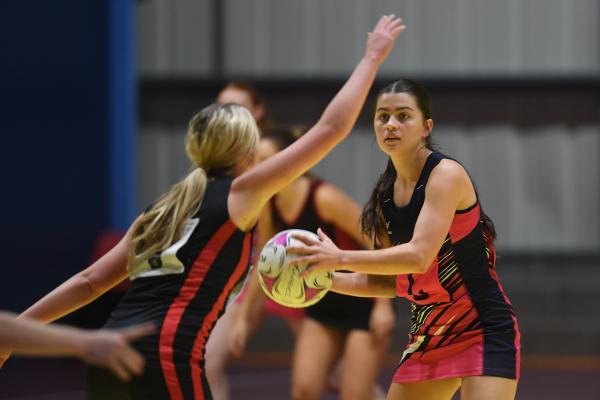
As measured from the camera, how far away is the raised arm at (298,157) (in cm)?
337

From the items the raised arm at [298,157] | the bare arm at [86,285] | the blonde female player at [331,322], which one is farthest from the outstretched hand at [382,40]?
the blonde female player at [331,322]

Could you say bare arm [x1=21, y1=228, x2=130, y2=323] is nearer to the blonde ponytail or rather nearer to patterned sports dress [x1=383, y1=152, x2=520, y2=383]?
the blonde ponytail

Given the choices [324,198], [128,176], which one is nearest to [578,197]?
[128,176]

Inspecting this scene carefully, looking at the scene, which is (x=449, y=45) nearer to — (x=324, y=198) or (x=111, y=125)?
(x=111, y=125)

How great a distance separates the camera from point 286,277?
11.5 feet

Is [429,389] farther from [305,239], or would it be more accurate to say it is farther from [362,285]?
[305,239]

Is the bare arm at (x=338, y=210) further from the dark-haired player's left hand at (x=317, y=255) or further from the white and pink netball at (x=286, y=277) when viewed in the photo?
the dark-haired player's left hand at (x=317, y=255)

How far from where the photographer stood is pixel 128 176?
10.5m

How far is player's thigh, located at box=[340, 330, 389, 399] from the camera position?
5.32 metres

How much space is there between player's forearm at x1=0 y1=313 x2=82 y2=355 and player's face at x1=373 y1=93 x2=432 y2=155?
1650 millimetres

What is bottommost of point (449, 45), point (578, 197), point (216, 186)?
point (578, 197)

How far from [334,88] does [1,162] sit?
4643 mm

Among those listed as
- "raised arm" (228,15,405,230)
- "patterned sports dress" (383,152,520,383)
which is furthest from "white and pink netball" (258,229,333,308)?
"patterned sports dress" (383,152,520,383)

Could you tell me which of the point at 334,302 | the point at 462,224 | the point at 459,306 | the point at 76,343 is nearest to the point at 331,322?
the point at 334,302
